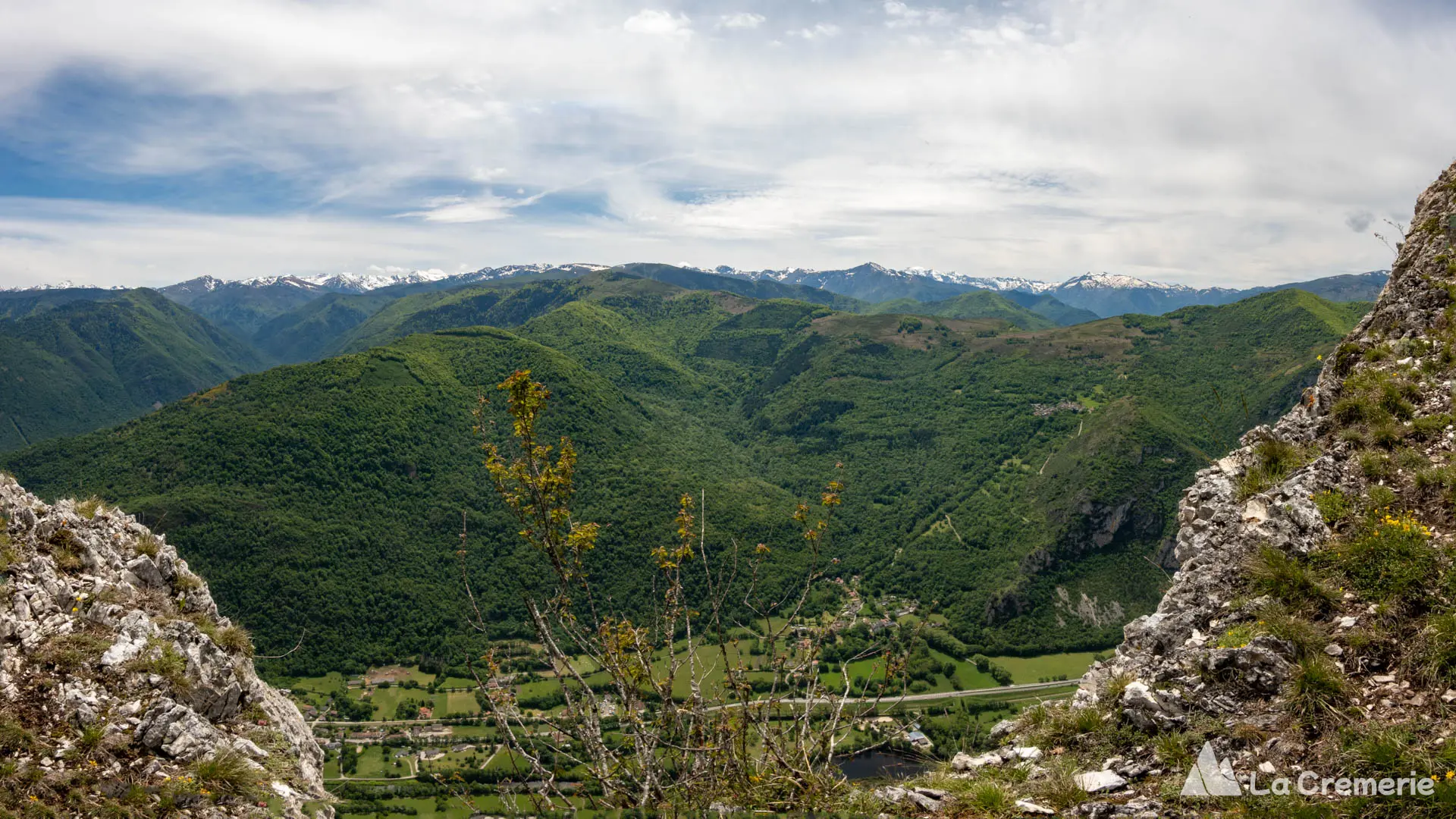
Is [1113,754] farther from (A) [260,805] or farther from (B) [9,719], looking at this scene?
(B) [9,719]

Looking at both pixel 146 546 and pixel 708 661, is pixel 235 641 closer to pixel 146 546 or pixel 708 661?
pixel 146 546

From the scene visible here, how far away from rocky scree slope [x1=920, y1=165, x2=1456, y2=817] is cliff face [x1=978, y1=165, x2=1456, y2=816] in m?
0.02

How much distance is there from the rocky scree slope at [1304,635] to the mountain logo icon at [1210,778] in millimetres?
84

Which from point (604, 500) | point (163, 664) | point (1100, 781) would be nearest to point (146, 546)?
point (163, 664)

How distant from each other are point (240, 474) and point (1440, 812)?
18704cm

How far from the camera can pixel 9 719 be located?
8.44 metres

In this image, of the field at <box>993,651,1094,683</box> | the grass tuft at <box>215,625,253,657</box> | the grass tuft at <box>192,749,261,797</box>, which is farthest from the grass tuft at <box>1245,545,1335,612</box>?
the field at <box>993,651,1094,683</box>

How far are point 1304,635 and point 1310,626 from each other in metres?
0.31

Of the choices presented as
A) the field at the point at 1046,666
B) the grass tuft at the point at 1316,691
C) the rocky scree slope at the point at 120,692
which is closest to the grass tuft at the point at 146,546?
the rocky scree slope at the point at 120,692

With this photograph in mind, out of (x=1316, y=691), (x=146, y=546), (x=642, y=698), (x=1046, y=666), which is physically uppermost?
(x=146, y=546)

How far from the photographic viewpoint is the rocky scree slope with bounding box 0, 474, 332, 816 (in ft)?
27.4

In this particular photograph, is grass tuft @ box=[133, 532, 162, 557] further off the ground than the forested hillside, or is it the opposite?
grass tuft @ box=[133, 532, 162, 557]

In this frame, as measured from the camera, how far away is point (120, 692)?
9.45 meters

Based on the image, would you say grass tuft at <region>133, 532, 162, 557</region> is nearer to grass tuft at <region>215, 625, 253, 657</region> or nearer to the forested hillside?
grass tuft at <region>215, 625, 253, 657</region>
